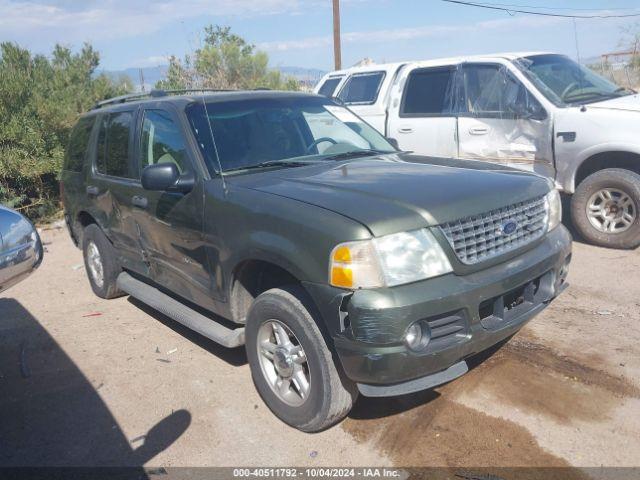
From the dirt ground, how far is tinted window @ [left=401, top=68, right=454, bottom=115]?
11.1ft

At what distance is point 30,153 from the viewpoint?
9672 mm

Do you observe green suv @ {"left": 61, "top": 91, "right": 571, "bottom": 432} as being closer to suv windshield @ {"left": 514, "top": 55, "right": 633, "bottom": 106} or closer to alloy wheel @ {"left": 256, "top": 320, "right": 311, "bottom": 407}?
alloy wheel @ {"left": 256, "top": 320, "right": 311, "bottom": 407}

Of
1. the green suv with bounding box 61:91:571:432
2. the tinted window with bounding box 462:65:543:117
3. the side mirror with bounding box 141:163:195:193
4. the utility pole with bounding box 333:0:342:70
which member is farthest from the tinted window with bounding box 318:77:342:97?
the utility pole with bounding box 333:0:342:70

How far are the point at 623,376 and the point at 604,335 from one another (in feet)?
2.14

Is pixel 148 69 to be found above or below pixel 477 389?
above

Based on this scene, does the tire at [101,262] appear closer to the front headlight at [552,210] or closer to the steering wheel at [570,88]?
the front headlight at [552,210]

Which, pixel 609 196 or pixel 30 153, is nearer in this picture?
pixel 609 196

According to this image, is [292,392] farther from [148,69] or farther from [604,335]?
[148,69]

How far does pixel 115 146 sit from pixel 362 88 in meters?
4.62

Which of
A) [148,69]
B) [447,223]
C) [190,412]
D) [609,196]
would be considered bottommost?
[190,412]

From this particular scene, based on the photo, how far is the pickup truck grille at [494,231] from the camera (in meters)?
2.92

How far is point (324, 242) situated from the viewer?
2816mm

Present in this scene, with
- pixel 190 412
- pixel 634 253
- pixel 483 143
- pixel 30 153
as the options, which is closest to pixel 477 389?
pixel 190 412

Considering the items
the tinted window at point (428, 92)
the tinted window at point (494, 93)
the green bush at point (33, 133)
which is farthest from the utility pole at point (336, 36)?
the tinted window at point (494, 93)
